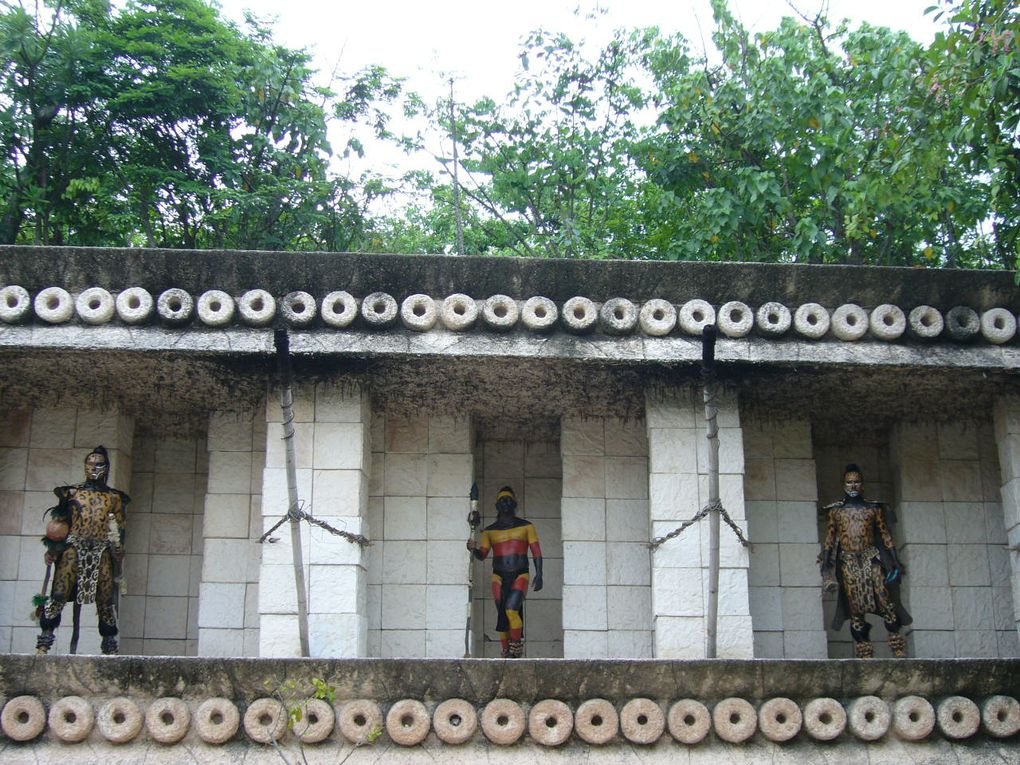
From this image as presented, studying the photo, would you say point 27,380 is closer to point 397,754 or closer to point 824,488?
point 397,754

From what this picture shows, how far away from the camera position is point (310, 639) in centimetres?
1005

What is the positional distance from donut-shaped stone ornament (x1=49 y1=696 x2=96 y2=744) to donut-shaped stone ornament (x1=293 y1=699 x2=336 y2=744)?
1.36 metres

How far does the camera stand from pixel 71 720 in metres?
9.11

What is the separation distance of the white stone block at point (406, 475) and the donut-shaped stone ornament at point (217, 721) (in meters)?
2.74

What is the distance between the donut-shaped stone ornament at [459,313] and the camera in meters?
10.3

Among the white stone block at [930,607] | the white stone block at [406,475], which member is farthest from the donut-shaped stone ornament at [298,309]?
the white stone block at [930,607]

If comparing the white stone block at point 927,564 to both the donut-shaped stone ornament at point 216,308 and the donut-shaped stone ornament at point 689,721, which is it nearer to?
the donut-shaped stone ornament at point 689,721

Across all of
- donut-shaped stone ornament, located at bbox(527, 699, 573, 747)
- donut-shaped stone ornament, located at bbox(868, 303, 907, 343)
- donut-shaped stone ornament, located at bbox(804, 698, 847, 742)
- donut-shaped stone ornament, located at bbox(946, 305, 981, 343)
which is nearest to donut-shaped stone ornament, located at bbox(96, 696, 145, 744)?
donut-shaped stone ornament, located at bbox(527, 699, 573, 747)

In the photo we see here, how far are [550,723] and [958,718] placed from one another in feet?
9.10

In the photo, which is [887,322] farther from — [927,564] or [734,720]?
[734,720]

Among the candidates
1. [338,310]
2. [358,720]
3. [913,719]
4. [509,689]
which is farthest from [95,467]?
[913,719]

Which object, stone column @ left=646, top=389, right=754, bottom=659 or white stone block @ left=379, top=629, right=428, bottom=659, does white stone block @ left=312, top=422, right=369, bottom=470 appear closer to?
white stone block @ left=379, top=629, right=428, bottom=659

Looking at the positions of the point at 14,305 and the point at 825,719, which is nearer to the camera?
the point at 825,719

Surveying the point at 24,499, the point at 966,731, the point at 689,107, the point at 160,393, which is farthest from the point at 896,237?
the point at 24,499
